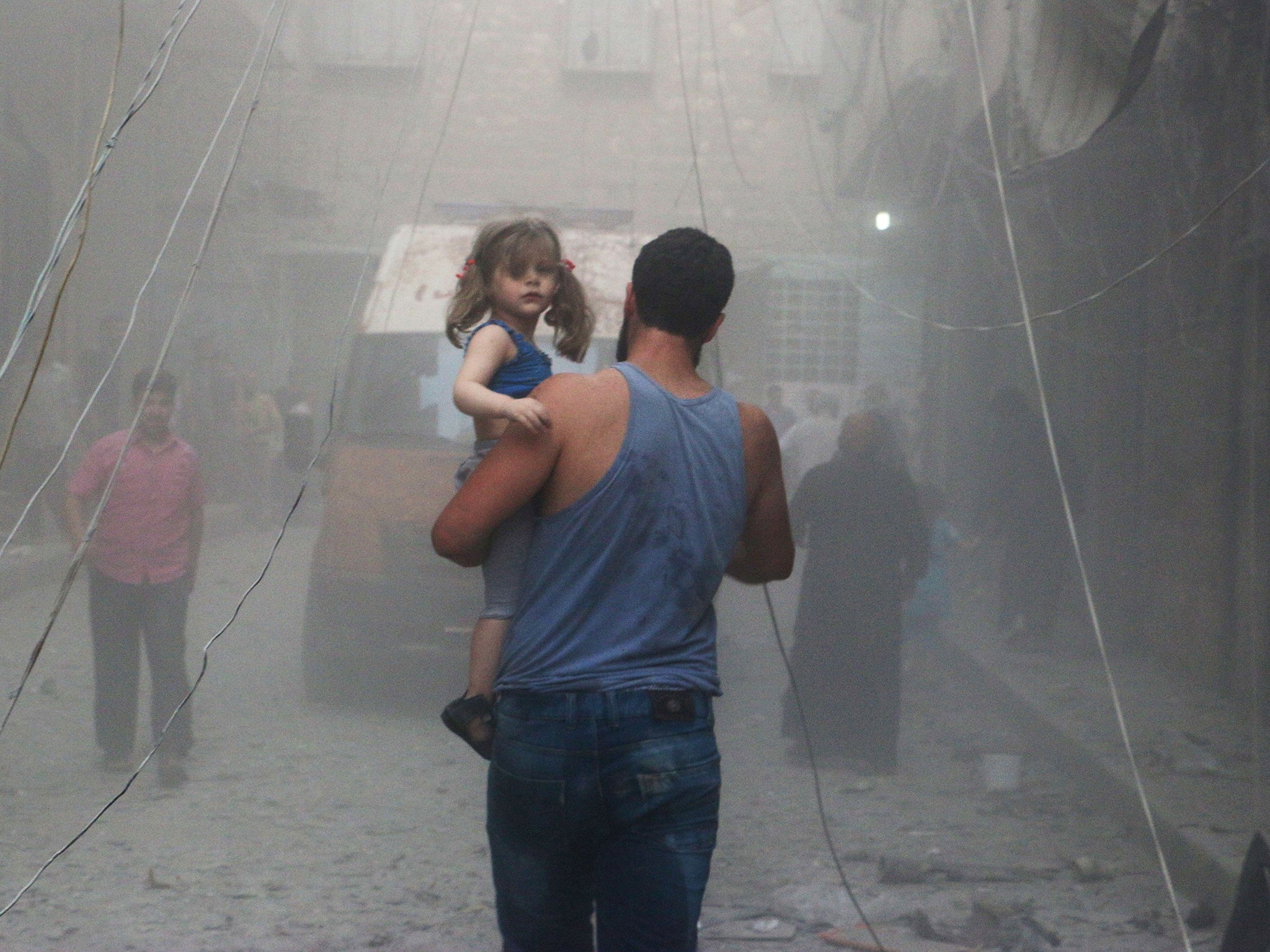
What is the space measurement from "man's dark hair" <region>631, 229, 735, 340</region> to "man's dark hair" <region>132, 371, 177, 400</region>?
1.49m

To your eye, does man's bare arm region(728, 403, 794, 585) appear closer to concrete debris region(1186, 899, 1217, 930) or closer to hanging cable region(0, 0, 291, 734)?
hanging cable region(0, 0, 291, 734)

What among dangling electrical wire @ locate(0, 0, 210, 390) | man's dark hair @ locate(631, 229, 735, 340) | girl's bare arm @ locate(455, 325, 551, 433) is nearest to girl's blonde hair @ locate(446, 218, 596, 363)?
girl's bare arm @ locate(455, 325, 551, 433)

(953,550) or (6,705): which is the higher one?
(953,550)

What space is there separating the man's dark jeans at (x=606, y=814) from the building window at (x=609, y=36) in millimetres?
1842

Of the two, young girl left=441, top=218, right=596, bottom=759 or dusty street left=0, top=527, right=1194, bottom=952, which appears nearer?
young girl left=441, top=218, right=596, bottom=759

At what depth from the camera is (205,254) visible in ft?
9.57

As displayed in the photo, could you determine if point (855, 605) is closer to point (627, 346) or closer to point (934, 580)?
point (934, 580)

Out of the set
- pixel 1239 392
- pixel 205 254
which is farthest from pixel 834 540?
pixel 205 254

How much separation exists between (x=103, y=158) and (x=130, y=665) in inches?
45.2

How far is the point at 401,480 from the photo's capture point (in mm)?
3041

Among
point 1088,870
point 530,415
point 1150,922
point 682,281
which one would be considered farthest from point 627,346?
point 1150,922

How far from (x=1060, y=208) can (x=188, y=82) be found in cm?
213

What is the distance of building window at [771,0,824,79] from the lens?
3070 millimetres

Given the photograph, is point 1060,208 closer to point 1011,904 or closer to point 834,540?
point 834,540
